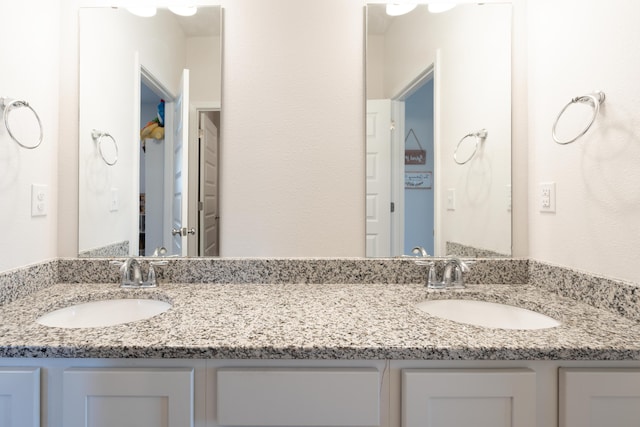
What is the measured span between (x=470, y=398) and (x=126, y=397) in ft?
2.50

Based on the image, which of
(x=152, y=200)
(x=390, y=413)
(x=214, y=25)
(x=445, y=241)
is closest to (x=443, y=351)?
(x=390, y=413)

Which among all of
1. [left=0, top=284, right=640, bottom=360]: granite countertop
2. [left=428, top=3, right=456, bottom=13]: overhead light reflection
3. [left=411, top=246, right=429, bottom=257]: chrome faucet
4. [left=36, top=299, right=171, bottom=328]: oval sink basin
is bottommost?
[left=36, top=299, right=171, bottom=328]: oval sink basin

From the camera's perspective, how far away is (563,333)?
0.86 meters

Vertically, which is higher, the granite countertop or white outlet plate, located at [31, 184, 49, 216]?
white outlet plate, located at [31, 184, 49, 216]

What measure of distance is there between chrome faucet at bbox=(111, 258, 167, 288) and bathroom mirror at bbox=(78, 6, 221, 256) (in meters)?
0.09

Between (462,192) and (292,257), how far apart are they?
2.37 feet

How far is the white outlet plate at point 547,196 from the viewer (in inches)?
49.6

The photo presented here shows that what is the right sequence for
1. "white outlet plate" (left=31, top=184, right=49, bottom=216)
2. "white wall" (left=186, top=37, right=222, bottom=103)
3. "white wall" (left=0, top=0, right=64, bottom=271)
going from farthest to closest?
"white wall" (left=186, top=37, right=222, bottom=103) < "white outlet plate" (left=31, top=184, right=49, bottom=216) < "white wall" (left=0, top=0, right=64, bottom=271)

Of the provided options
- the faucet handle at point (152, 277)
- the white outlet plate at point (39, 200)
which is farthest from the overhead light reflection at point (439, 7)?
the white outlet plate at point (39, 200)

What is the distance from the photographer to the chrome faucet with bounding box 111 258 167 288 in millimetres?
1311

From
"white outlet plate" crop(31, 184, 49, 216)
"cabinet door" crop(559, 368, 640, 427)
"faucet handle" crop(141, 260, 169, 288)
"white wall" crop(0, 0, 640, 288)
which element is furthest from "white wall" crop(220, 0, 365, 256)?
"cabinet door" crop(559, 368, 640, 427)

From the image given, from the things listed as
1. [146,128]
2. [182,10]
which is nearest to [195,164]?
[146,128]

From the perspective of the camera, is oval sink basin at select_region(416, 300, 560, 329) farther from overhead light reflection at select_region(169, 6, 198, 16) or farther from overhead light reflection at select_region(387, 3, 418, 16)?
overhead light reflection at select_region(169, 6, 198, 16)

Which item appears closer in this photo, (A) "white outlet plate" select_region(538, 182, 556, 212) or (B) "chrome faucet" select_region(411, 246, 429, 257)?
(A) "white outlet plate" select_region(538, 182, 556, 212)
